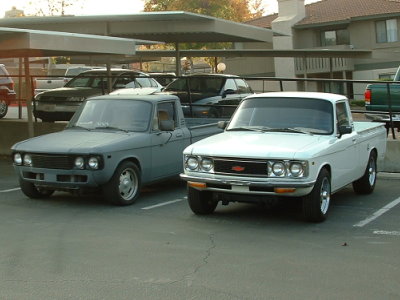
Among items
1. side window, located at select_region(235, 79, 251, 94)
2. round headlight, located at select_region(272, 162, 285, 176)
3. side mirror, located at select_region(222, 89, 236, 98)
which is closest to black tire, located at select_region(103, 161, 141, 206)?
round headlight, located at select_region(272, 162, 285, 176)

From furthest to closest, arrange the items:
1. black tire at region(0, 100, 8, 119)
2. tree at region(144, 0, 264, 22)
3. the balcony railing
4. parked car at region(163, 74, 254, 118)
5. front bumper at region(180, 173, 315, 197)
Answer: tree at region(144, 0, 264, 22), the balcony railing, black tire at region(0, 100, 8, 119), parked car at region(163, 74, 254, 118), front bumper at region(180, 173, 315, 197)

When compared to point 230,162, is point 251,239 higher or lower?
lower

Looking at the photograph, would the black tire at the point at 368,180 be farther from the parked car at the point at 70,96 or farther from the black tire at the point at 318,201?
the parked car at the point at 70,96

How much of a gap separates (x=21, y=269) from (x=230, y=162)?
120 inches

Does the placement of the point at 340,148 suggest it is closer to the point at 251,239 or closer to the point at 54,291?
the point at 251,239

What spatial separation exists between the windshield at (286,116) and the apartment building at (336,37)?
29.4m

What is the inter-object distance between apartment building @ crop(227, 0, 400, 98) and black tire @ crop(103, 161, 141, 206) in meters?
29.5

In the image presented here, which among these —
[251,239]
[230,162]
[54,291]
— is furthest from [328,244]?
[54,291]

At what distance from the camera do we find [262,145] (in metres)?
8.67

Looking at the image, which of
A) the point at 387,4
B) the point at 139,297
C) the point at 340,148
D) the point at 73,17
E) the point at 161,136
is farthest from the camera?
the point at 387,4

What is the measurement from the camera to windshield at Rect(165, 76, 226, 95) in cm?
1775

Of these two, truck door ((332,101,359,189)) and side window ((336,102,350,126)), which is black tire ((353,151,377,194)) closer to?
truck door ((332,101,359,189))

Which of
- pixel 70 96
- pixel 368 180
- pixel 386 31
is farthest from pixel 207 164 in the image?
pixel 386 31

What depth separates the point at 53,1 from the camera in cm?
5856
